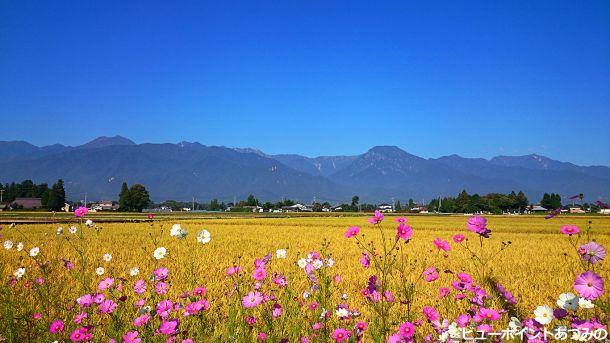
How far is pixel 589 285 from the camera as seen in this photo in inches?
112

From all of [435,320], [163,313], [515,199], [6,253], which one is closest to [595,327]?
[435,320]

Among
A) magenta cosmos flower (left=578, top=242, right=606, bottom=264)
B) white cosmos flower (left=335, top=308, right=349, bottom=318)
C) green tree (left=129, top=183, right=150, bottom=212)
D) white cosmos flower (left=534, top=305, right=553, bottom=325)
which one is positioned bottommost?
white cosmos flower (left=335, top=308, right=349, bottom=318)

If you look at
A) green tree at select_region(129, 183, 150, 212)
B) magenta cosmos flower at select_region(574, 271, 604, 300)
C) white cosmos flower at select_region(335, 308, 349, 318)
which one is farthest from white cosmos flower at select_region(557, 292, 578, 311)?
green tree at select_region(129, 183, 150, 212)

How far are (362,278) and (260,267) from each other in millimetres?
7050

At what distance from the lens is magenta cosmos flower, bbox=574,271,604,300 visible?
2.79m

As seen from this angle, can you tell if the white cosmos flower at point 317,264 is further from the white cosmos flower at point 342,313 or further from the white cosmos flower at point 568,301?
the white cosmos flower at point 568,301

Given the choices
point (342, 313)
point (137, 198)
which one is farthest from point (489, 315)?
point (137, 198)

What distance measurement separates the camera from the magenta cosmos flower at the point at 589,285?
9.14 ft

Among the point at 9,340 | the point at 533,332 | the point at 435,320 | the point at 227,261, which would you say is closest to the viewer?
the point at 533,332

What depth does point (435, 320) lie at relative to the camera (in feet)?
12.4

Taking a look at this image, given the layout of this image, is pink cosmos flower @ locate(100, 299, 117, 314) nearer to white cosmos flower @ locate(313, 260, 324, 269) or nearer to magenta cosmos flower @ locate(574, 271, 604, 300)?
white cosmos flower @ locate(313, 260, 324, 269)

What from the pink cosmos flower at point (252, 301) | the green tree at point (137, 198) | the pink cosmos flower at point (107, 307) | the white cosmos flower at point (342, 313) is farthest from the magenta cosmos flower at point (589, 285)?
the green tree at point (137, 198)

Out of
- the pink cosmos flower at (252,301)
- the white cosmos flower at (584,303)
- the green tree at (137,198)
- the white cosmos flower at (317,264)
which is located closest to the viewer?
the white cosmos flower at (584,303)

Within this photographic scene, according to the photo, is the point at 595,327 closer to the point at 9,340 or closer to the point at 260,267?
the point at 260,267
